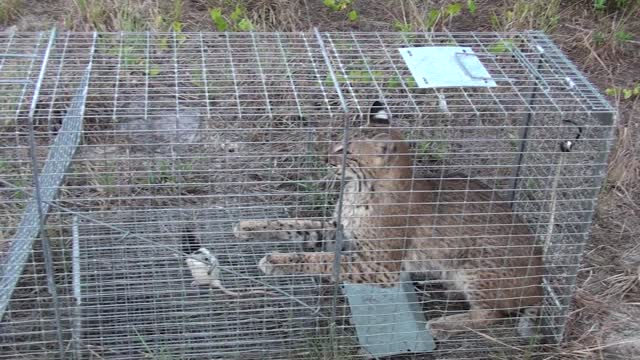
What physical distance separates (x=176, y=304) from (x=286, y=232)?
83cm

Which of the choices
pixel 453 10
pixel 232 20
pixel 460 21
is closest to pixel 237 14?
pixel 232 20

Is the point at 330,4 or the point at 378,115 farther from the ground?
the point at 378,115

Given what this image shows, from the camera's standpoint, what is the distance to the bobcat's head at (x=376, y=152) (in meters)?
4.01

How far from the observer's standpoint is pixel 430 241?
13.9ft

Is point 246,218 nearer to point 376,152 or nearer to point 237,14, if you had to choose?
point 376,152

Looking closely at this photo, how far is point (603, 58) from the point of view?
6625 mm

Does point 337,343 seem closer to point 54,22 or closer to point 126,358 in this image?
point 126,358

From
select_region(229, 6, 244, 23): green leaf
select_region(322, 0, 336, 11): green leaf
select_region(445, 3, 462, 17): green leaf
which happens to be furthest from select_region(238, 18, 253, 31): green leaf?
select_region(445, 3, 462, 17): green leaf

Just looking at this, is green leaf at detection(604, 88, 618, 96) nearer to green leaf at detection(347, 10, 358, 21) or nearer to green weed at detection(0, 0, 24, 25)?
green leaf at detection(347, 10, 358, 21)

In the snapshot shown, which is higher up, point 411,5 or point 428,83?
point 428,83

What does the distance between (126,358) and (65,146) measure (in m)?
1.13

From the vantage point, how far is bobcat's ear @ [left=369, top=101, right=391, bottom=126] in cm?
397

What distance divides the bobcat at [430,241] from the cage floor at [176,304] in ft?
0.69

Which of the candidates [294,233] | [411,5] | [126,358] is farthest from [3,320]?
[411,5]
